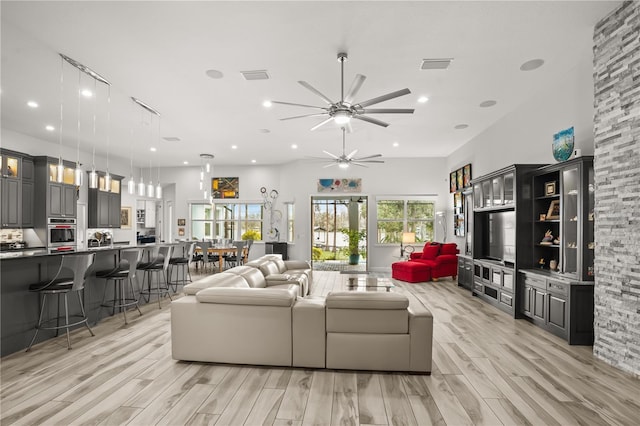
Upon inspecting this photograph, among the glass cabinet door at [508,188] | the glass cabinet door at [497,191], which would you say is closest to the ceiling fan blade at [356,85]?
the glass cabinet door at [508,188]

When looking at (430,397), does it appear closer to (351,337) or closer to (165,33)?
(351,337)

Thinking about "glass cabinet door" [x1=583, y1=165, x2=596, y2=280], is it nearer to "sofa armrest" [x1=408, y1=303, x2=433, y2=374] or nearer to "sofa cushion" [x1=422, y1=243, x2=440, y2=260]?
"sofa armrest" [x1=408, y1=303, x2=433, y2=374]

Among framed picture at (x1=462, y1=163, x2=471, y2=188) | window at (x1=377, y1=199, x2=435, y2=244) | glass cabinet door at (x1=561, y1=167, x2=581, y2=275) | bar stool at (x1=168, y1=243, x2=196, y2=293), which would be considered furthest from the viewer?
window at (x1=377, y1=199, x2=435, y2=244)

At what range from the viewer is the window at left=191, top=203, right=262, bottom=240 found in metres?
11.7

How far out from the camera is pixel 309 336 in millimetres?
3205

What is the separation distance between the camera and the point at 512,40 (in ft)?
12.6

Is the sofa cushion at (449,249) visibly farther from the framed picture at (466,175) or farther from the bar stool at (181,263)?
the bar stool at (181,263)

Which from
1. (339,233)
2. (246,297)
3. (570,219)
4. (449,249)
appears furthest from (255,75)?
(339,233)

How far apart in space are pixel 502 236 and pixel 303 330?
14.7 feet

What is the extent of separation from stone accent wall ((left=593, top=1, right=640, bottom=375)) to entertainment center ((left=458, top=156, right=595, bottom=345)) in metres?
0.43

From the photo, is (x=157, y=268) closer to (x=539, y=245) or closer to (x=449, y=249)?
(x=539, y=245)

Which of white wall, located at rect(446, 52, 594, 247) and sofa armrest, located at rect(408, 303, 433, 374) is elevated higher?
white wall, located at rect(446, 52, 594, 247)

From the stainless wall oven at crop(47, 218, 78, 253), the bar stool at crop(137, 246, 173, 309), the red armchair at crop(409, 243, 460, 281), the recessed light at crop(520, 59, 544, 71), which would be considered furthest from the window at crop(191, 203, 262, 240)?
the recessed light at crop(520, 59, 544, 71)

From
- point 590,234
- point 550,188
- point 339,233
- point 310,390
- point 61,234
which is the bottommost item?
point 310,390
